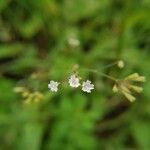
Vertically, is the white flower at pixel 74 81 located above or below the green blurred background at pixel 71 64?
below

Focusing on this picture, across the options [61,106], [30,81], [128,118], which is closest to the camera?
[30,81]

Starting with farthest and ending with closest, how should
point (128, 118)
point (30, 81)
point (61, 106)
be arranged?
point (128, 118) < point (61, 106) < point (30, 81)

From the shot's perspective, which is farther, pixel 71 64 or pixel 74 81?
pixel 71 64

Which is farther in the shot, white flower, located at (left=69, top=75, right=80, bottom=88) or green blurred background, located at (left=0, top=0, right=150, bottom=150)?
green blurred background, located at (left=0, top=0, right=150, bottom=150)

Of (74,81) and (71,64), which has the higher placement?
(71,64)

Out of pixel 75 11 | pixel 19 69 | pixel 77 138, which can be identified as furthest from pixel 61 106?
pixel 75 11

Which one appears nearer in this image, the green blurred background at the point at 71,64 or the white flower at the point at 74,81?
the white flower at the point at 74,81

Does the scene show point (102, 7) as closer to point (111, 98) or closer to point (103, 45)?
point (103, 45)

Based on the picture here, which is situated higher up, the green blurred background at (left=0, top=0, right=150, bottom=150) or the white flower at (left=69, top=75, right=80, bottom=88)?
the green blurred background at (left=0, top=0, right=150, bottom=150)
